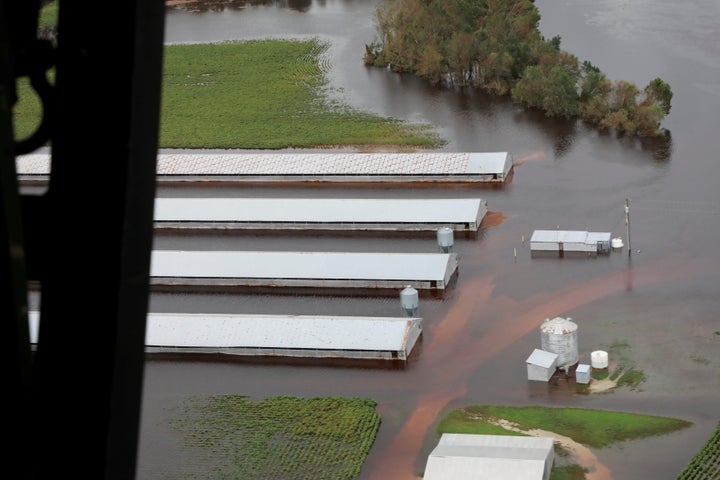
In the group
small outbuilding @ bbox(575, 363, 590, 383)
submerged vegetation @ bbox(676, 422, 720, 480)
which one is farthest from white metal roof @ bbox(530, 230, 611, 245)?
submerged vegetation @ bbox(676, 422, 720, 480)

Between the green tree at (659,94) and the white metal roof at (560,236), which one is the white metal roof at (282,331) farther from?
the green tree at (659,94)

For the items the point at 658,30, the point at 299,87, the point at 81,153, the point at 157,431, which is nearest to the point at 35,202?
the point at 81,153

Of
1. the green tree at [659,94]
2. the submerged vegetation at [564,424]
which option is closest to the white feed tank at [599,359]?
the submerged vegetation at [564,424]

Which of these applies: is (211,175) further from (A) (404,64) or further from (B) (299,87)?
(A) (404,64)

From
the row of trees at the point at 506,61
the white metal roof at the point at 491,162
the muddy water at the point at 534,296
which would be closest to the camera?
the muddy water at the point at 534,296

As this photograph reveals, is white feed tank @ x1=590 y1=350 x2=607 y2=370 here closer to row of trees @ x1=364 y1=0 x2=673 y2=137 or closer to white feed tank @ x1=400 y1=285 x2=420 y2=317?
white feed tank @ x1=400 y1=285 x2=420 y2=317
